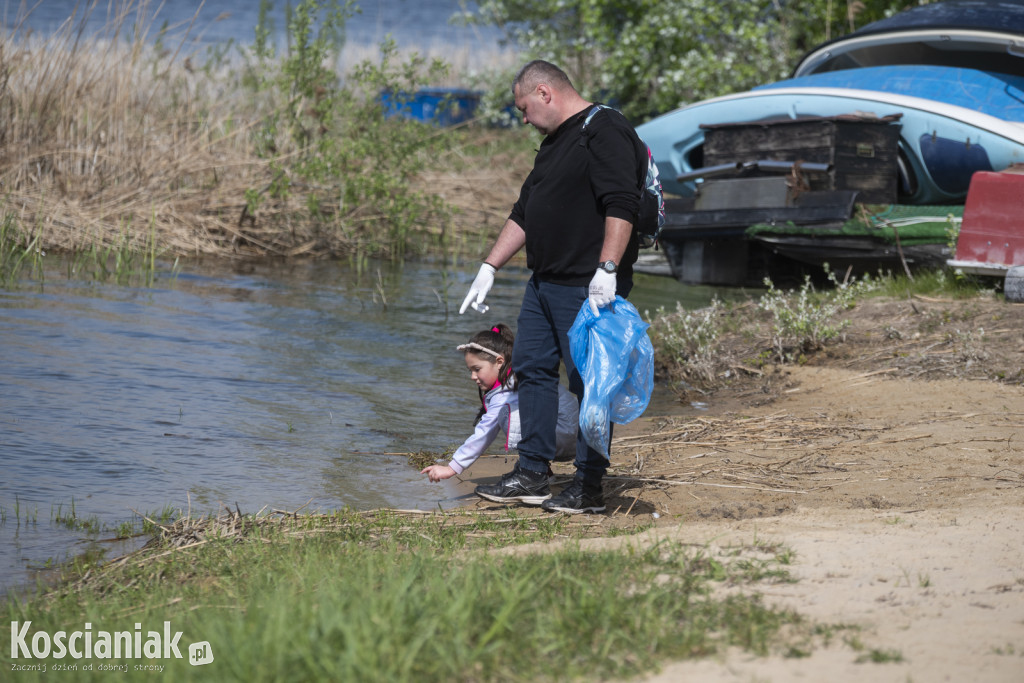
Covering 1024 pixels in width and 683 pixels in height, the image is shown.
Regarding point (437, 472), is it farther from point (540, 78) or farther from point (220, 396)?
point (220, 396)

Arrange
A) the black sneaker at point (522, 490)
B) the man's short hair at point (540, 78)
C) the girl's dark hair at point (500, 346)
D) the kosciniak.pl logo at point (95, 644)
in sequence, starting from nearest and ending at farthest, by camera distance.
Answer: the kosciniak.pl logo at point (95, 644)
the man's short hair at point (540, 78)
the black sneaker at point (522, 490)
the girl's dark hair at point (500, 346)

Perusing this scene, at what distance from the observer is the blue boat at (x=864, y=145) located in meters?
9.23

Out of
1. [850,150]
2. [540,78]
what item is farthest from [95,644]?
[850,150]

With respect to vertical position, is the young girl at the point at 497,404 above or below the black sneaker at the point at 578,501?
above

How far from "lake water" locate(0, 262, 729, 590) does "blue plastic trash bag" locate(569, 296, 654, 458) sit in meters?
1.02

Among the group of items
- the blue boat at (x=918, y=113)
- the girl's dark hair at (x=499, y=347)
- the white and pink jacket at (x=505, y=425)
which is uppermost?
the blue boat at (x=918, y=113)

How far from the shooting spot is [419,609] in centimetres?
272

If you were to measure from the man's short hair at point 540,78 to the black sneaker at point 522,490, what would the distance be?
1.71 m

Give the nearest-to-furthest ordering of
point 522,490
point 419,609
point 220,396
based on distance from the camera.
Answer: point 419,609 < point 522,490 < point 220,396

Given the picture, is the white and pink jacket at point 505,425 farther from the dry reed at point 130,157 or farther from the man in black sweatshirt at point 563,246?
the dry reed at point 130,157

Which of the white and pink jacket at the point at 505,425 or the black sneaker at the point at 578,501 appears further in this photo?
the white and pink jacket at the point at 505,425

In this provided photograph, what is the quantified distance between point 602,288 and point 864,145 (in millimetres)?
6731

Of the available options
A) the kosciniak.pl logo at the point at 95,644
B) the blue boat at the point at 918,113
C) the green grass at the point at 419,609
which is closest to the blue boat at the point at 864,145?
the blue boat at the point at 918,113

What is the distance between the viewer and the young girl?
4797mm
